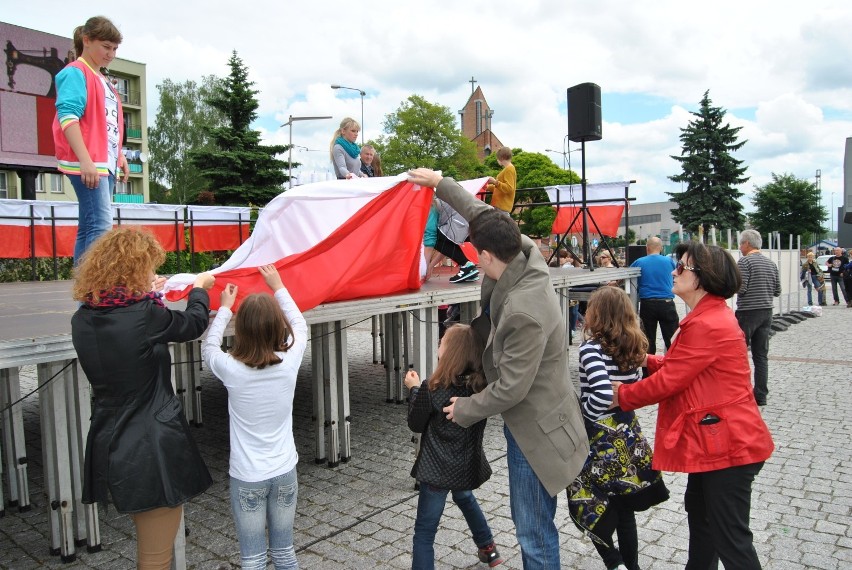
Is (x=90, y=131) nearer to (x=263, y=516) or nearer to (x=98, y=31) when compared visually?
(x=98, y=31)

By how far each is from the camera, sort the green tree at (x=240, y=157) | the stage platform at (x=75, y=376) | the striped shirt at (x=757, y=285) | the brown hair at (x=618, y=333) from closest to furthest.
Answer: the brown hair at (x=618, y=333), the stage platform at (x=75, y=376), the striped shirt at (x=757, y=285), the green tree at (x=240, y=157)

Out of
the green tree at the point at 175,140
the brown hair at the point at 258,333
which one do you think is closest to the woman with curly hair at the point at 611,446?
the brown hair at the point at 258,333

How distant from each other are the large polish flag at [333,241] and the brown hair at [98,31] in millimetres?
1421

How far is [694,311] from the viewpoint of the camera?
3.09m

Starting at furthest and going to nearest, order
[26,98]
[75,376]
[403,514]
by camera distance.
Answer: [26,98] → [403,514] → [75,376]

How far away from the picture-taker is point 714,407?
292 cm

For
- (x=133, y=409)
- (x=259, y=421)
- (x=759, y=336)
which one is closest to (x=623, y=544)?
(x=259, y=421)

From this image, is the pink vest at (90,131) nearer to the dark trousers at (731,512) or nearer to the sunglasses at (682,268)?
the sunglasses at (682,268)

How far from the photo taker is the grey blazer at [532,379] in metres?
2.69

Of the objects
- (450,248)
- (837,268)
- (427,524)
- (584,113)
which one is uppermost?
(584,113)

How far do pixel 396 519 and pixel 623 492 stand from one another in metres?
1.96

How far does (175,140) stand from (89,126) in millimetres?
50283

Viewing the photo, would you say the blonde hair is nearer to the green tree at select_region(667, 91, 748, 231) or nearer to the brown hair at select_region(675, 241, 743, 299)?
the brown hair at select_region(675, 241, 743, 299)

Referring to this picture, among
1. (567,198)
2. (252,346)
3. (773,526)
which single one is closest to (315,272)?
(252,346)
